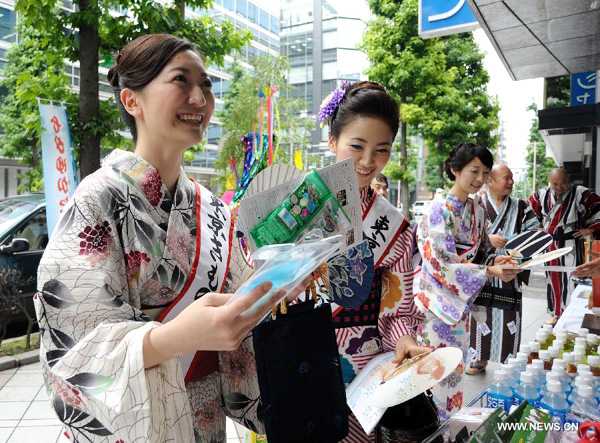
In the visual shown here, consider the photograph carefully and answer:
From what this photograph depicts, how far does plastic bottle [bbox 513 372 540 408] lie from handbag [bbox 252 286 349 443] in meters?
0.75

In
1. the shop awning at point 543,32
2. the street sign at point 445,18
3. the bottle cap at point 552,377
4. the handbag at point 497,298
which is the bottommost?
the handbag at point 497,298

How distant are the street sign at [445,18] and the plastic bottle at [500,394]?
3802 millimetres

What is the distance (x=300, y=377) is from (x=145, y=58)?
0.89 meters

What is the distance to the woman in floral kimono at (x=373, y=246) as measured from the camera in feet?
5.60

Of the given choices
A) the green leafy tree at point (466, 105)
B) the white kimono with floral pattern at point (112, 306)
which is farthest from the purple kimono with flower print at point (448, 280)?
the green leafy tree at point (466, 105)

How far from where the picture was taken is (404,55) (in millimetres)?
14297

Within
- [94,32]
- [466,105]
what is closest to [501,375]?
[94,32]

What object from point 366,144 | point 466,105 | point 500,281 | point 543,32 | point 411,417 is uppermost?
point 466,105

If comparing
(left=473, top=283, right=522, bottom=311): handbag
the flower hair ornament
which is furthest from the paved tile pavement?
the flower hair ornament

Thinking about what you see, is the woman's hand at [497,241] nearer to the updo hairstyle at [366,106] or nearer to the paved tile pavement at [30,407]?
the paved tile pavement at [30,407]

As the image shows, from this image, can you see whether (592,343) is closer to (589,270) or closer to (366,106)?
(589,270)

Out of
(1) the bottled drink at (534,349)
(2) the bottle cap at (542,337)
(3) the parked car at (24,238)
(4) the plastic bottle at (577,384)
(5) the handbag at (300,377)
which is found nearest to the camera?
(5) the handbag at (300,377)

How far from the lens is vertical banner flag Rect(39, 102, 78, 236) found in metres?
5.01

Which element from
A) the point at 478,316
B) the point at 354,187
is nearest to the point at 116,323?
the point at 354,187
